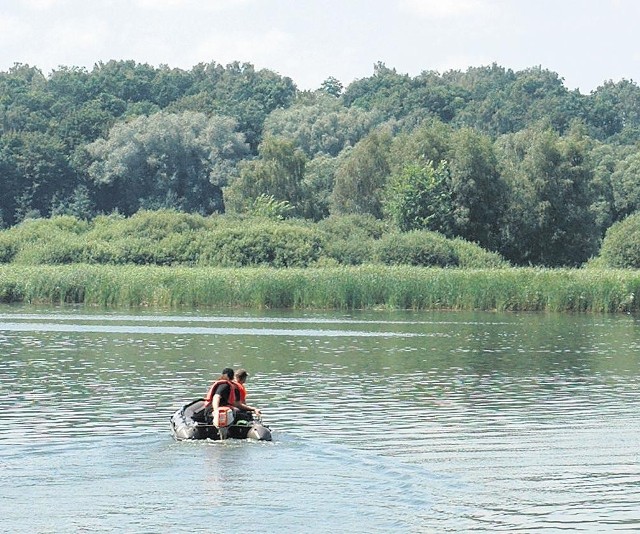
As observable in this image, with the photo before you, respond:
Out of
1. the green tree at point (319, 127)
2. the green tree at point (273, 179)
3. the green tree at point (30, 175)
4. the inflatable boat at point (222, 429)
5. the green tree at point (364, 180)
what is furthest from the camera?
the green tree at point (319, 127)

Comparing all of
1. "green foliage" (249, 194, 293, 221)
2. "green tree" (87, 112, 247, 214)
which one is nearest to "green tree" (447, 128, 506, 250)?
"green foliage" (249, 194, 293, 221)

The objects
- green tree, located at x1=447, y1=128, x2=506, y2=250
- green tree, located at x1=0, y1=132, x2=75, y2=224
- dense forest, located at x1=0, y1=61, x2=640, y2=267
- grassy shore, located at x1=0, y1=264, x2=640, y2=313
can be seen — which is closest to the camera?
grassy shore, located at x1=0, y1=264, x2=640, y2=313

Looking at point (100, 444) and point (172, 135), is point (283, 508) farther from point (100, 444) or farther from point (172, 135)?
point (172, 135)

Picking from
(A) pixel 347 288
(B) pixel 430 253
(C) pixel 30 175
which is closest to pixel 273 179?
(B) pixel 430 253

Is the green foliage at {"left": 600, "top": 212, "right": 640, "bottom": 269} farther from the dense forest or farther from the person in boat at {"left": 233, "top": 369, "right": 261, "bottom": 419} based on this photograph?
the person in boat at {"left": 233, "top": 369, "right": 261, "bottom": 419}

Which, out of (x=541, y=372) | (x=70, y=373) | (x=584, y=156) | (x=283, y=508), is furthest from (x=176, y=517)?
(x=584, y=156)

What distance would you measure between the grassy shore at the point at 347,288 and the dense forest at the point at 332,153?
17.3 m

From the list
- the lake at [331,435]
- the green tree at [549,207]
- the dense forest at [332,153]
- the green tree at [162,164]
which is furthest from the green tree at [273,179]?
the lake at [331,435]

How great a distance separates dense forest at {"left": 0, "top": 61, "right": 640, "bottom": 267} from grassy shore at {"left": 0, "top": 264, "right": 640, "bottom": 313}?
17.3m

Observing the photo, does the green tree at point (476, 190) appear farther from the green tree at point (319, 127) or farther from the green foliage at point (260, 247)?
the green tree at point (319, 127)

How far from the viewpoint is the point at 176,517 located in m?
16.0

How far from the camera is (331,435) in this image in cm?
2242

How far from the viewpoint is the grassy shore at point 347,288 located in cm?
5512

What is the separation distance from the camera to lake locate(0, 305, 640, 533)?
1641cm
